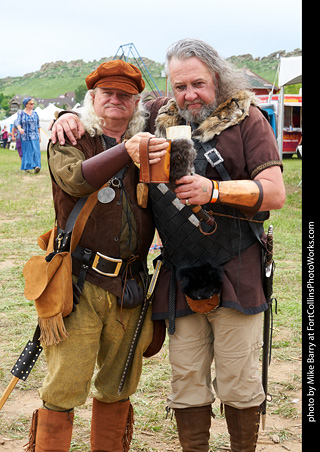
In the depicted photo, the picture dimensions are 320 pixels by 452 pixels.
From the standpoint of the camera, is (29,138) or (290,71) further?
(29,138)

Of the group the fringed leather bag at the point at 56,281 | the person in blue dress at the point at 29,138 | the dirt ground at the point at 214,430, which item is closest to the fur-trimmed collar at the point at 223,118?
the fringed leather bag at the point at 56,281

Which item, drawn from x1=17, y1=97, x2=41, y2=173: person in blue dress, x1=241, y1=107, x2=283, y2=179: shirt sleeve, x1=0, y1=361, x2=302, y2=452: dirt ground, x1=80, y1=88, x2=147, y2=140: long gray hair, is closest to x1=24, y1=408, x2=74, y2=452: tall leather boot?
x1=0, y1=361, x2=302, y2=452: dirt ground

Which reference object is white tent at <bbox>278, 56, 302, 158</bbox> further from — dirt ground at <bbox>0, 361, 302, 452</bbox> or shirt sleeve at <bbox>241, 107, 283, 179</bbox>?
shirt sleeve at <bbox>241, 107, 283, 179</bbox>

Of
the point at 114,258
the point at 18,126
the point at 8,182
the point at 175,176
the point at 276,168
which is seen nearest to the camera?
the point at 175,176

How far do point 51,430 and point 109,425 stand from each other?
1.25 feet

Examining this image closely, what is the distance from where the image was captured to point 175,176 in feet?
6.95

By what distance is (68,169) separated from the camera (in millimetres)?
2291

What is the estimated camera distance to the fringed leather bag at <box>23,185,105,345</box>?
2.37 metres

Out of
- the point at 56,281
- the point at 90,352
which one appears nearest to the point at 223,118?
the point at 56,281

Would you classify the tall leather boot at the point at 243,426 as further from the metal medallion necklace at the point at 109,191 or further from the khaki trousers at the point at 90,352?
the metal medallion necklace at the point at 109,191

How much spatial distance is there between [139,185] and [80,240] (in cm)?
36

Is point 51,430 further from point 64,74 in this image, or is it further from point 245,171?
point 64,74

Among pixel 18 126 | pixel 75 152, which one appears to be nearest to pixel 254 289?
pixel 75 152

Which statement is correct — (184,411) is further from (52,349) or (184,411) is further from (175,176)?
(175,176)
